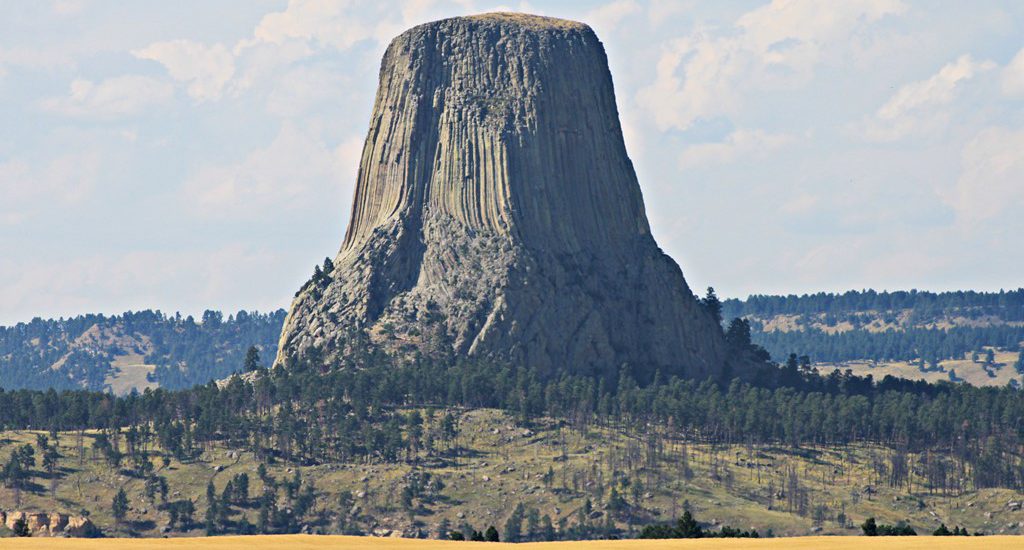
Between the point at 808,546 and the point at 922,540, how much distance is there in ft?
30.0

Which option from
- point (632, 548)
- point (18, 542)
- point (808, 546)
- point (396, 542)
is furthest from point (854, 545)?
point (18, 542)

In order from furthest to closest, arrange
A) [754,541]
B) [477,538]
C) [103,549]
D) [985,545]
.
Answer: [477,538], [754,541], [985,545], [103,549]

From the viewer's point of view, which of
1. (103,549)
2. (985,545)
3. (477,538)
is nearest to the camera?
(103,549)

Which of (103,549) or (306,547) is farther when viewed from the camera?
(306,547)

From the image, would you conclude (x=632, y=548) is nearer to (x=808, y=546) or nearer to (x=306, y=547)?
(x=808, y=546)

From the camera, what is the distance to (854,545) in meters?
121

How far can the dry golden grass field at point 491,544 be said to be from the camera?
114 m

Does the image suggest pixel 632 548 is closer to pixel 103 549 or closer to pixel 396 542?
pixel 396 542

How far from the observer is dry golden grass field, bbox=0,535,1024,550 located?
376 ft

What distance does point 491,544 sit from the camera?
128000mm

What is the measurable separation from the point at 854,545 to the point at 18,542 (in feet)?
169

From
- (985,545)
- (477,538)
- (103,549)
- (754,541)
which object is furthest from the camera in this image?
(477,538)

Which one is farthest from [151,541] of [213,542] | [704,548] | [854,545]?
[854,545]

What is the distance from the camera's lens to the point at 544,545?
409ft
